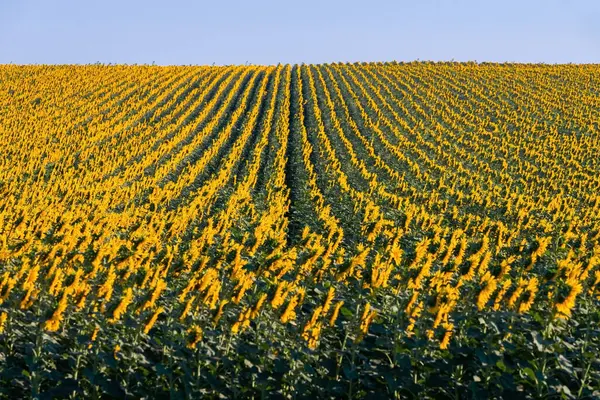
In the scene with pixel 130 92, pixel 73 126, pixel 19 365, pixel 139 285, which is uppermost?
pixel 130 92

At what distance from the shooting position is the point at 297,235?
15.7m

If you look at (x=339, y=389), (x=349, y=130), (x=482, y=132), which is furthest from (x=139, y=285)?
(x=482, y=132)

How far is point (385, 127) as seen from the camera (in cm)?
3762

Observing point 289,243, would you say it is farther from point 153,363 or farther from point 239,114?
point 239,114

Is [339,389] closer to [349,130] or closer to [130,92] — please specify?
[349,130]

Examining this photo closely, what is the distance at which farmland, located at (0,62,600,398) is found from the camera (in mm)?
6438

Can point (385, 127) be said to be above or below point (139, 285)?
above

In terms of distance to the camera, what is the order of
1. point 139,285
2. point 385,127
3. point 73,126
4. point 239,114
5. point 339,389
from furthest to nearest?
point 239,114
point 385,127
point 73,126
point 139,285
point 339,389

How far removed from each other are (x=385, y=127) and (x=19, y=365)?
3230 cm

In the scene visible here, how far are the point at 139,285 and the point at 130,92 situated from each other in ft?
141

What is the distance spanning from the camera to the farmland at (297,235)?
253 inches

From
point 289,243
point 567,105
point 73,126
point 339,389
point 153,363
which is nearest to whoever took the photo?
point 339,389

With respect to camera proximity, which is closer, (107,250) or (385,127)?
(107,250)

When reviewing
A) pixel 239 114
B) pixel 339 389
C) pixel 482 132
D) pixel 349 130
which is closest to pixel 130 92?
pixel 239 114
